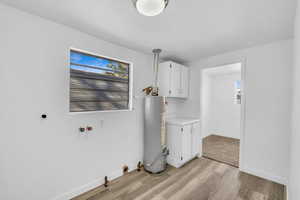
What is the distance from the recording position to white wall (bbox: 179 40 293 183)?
6.19 ft

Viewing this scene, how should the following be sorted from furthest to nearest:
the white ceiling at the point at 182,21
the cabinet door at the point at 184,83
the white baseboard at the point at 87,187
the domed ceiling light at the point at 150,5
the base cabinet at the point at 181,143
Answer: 1. the cabinet door at the point at 184,83
2. the base cabinet at the point at 181,143
3. the white baseboard at the point at 87,187
4. the white ceiling at the point at 182,21
5. the domed ceiling light at the point at 150,5

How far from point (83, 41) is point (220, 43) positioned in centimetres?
218

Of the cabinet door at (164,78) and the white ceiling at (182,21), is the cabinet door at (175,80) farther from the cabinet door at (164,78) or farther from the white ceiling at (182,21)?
the white ceiling at (182,21)

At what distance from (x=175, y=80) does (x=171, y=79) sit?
0.13m

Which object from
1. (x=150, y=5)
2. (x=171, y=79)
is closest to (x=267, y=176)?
(x=171, y=79)

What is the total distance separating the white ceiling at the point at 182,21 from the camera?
121 cm

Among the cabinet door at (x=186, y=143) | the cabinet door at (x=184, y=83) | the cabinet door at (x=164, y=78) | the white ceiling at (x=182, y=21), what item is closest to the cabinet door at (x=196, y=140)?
the cabinet door at (x=186, y=143)

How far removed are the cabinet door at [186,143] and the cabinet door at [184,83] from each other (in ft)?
2.66

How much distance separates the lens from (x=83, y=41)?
1.74m

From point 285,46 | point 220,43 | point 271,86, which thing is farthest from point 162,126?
point 285,46

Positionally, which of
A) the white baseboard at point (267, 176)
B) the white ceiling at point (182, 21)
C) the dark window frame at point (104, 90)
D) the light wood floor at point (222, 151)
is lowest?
the light wood floor at point (222, 151)

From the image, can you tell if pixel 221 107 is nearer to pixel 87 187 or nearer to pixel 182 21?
pixel 182 21

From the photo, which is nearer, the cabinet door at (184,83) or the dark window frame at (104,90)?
the dark window frame at (104,90)

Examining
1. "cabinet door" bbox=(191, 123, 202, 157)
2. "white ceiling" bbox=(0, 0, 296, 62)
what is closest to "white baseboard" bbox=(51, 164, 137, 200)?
"cabinet door" bbox=(191, 123, 202, 157)
